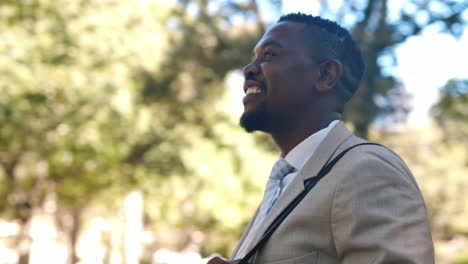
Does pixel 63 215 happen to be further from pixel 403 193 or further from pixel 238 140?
pixel 403 193

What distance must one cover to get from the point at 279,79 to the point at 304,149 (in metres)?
0.34

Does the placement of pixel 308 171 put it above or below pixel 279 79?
below

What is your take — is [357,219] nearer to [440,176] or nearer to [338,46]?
[338,46]

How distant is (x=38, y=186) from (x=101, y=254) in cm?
1656

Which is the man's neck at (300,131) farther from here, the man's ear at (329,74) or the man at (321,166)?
the man's ear at (329,74)

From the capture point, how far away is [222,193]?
48.9 feet

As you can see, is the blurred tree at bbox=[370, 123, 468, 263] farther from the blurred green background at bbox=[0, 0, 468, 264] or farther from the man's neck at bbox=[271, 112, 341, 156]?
the man's neck at bbox=[271, 112, 341, 156]

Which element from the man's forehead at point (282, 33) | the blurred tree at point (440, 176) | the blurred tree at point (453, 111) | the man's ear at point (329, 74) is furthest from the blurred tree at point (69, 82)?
the man's ear at point (329, 74)

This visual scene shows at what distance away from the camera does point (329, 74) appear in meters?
2.62

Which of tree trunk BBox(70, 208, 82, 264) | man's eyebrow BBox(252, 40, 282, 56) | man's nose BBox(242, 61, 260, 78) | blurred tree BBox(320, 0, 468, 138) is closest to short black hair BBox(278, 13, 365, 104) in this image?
man's eyebrow BBox(252, 40, 282, 56)

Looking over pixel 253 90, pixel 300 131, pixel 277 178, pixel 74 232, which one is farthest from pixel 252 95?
pixel 74 232

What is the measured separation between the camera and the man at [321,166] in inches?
72.5

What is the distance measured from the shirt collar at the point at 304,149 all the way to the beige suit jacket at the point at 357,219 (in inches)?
11.1

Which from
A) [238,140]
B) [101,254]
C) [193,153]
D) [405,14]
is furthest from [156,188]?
[101,254]
